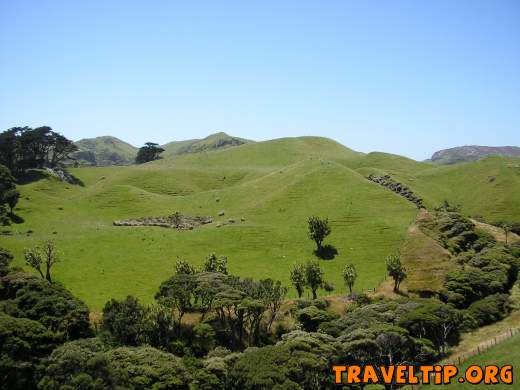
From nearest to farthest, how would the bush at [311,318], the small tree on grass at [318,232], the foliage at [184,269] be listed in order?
1. the bush at [311,318]
2. the foliage at [184,269]
3. the small tree on grass at [318,232]

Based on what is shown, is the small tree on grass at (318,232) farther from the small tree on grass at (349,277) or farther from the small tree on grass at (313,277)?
the small tree on grass at (313,277)

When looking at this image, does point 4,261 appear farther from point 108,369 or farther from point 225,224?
point 225,224

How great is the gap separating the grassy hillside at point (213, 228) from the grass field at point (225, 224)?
0.25 meters

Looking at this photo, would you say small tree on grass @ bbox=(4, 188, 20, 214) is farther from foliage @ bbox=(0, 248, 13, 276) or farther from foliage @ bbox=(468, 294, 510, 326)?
foliage @ bbox=(468, 294, 510, 326)

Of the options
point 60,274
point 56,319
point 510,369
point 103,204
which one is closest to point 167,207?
point 103,204

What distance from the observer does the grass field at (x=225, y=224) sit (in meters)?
95.3

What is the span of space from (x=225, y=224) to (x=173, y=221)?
629 inches

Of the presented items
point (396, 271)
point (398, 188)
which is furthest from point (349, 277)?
point (398, 188)

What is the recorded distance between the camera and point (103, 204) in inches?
5886

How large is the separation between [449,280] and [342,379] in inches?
1683

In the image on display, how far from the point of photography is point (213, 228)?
12281 centimetres

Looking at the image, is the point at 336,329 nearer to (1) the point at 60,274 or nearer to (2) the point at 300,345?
(2) the point at 300,345

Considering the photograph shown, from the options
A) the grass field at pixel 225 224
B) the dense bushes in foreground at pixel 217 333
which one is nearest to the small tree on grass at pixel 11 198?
the grass field at pixel 225 224

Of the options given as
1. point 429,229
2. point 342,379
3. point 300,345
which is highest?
point 429,229
